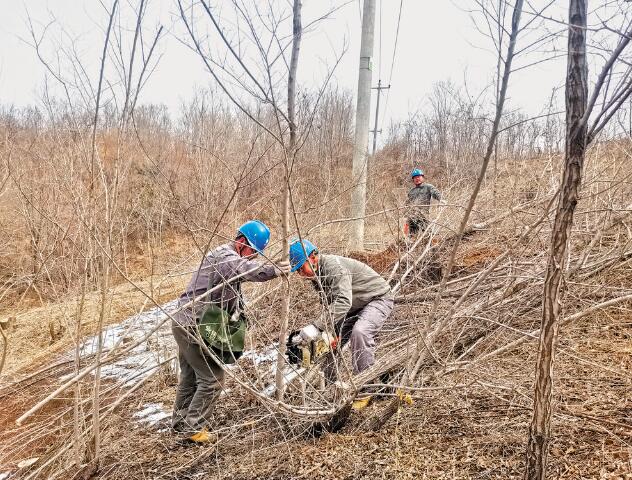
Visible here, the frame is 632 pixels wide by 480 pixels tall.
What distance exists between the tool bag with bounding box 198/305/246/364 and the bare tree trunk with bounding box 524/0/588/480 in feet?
6.56

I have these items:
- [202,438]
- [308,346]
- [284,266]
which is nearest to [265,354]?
[308,346]

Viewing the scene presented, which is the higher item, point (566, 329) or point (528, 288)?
point (528, 288)

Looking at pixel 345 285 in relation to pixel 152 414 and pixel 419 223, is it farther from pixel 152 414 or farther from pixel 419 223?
pixel 419 223

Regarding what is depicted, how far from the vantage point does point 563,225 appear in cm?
175

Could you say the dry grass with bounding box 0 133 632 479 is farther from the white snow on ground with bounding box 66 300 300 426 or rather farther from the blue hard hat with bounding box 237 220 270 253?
the blue hard hat with bounding box 237 220 270 253

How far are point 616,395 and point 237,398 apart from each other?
2.92 metres

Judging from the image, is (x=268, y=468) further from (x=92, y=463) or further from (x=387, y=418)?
(x=92, y=463)

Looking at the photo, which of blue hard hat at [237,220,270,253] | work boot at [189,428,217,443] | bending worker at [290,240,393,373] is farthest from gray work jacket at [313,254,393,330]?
work boot at [189,428,217,443]

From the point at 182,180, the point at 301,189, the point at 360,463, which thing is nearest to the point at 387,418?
the point at 360,463

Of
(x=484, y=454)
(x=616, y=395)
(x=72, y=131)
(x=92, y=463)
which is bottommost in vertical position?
(x=92, y=463)

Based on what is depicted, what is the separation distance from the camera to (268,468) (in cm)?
289

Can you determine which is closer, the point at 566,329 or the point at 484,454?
the point at 484,454

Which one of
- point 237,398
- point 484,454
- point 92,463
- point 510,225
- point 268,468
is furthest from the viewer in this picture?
point 510,225

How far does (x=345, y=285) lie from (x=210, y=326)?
3.64 feet
